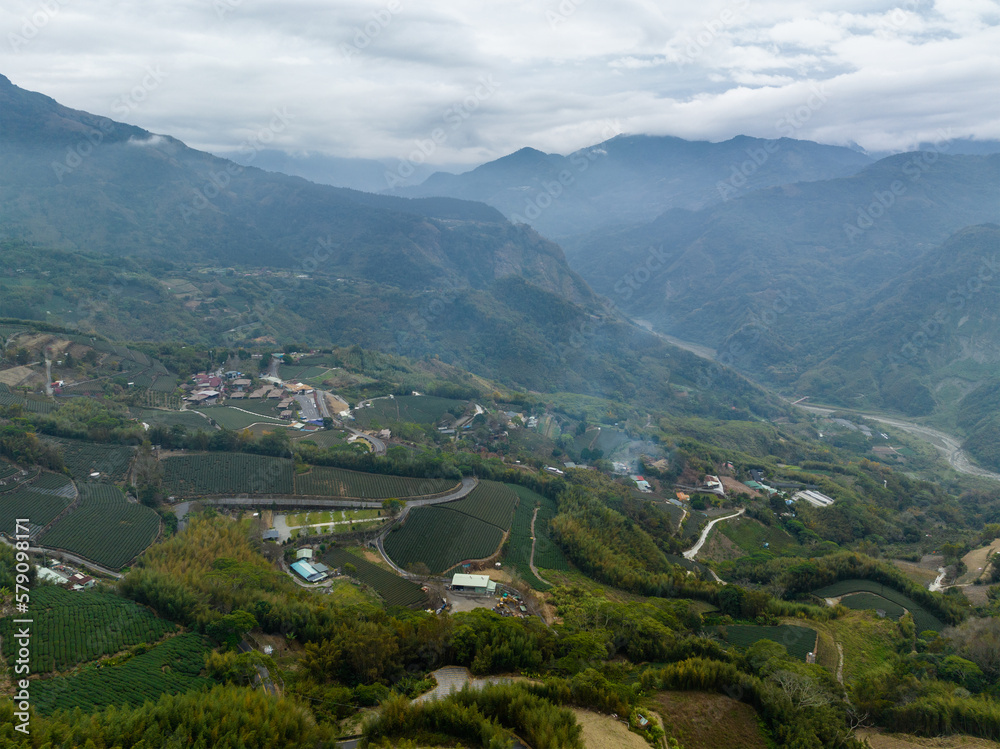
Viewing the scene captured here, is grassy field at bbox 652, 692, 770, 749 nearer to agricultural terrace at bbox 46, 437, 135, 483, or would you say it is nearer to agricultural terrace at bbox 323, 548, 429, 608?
agricultural terrace at bbox 323, 548, 429, 608

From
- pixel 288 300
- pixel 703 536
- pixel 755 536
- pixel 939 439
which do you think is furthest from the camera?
pixel 288 300

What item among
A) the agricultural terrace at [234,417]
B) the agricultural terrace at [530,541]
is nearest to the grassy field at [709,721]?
the agricultural terrace at [530,541]

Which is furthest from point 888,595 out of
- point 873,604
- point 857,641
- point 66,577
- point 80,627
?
point 66,577

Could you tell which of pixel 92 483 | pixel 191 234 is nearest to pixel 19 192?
pixel 191 234

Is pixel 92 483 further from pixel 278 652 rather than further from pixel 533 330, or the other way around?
pixel 533 330

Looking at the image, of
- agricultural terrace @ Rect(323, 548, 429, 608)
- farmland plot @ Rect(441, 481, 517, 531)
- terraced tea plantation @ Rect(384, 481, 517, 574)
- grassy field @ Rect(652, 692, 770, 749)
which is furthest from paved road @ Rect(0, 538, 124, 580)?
grassy field @ Rect(652, 692, 770, 749)

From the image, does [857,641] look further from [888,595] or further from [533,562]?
[533,562]

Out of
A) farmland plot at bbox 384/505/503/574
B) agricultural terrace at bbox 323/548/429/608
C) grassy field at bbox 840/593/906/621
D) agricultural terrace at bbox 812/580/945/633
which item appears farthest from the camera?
farmland plot at bbox 384/505/503/574
